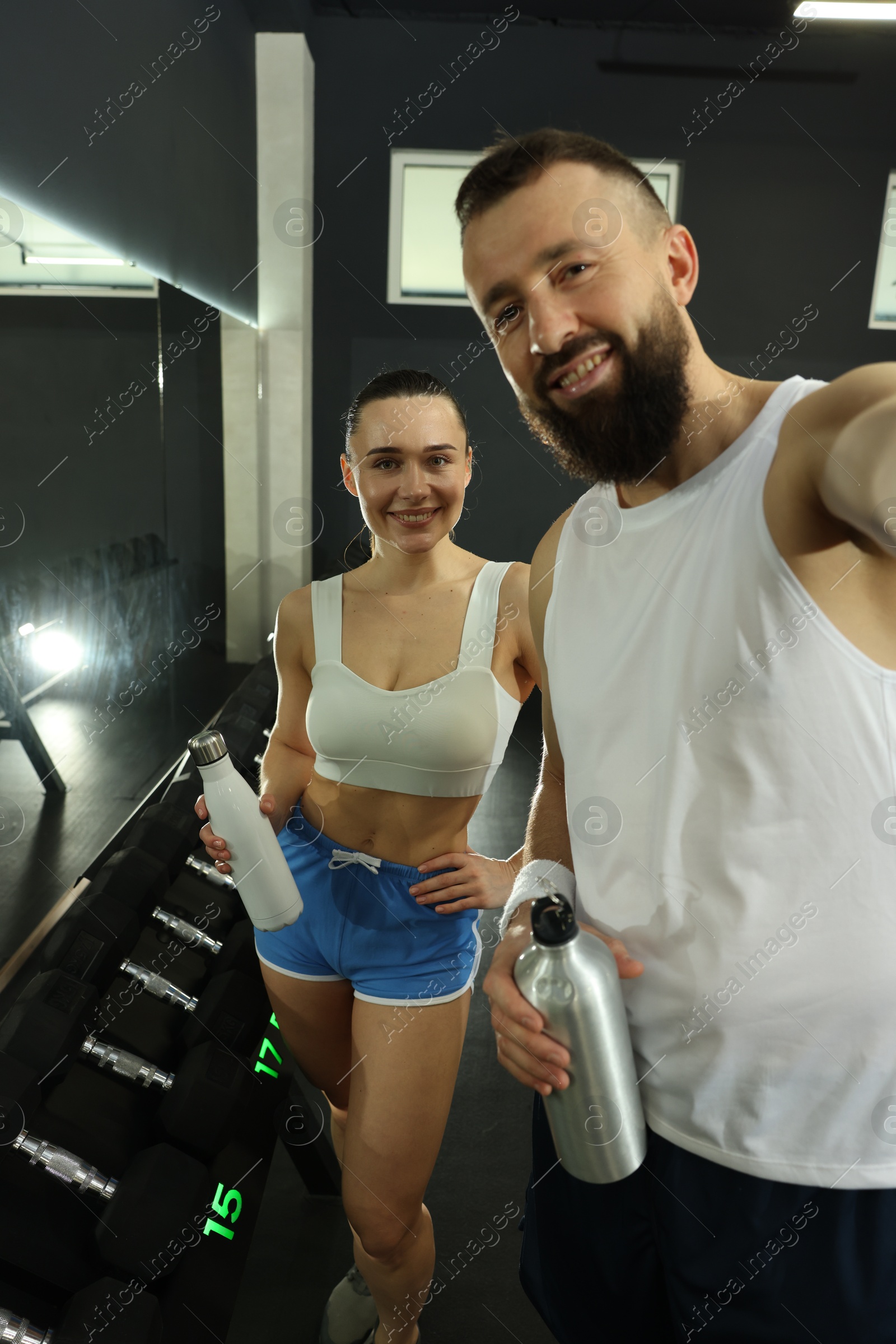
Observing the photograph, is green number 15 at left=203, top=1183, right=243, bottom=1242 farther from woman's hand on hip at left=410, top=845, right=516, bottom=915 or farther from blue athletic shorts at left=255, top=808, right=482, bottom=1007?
woman's hand on hip at left=410, top=845, right=516, bottom=915

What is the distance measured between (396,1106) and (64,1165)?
53 cm

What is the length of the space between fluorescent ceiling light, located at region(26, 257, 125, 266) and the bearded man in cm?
157

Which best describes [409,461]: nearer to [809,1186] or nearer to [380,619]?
[380,619]

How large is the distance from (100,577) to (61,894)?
99 centimetres

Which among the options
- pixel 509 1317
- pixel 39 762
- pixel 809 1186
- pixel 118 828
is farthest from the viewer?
pixel 118 828

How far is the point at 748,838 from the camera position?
80cm

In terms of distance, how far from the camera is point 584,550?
1.01m

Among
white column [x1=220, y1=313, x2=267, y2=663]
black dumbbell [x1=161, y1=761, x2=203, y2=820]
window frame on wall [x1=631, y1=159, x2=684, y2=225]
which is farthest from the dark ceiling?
black dumbbell [x1=161, y1=761, x2=203, y2=820]

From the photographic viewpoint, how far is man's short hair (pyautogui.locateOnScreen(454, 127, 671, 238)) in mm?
869

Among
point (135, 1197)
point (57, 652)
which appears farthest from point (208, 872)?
point (135, 1197)

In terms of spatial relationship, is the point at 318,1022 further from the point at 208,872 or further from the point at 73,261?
the point at 73,261

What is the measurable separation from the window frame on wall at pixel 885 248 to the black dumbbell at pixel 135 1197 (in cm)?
628

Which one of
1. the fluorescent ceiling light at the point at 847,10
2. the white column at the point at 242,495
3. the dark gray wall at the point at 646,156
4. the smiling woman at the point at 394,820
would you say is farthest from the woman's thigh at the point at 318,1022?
the fluorescent ceiling light at the point at 847,10

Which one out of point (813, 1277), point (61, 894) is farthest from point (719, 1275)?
point (61, 894)
